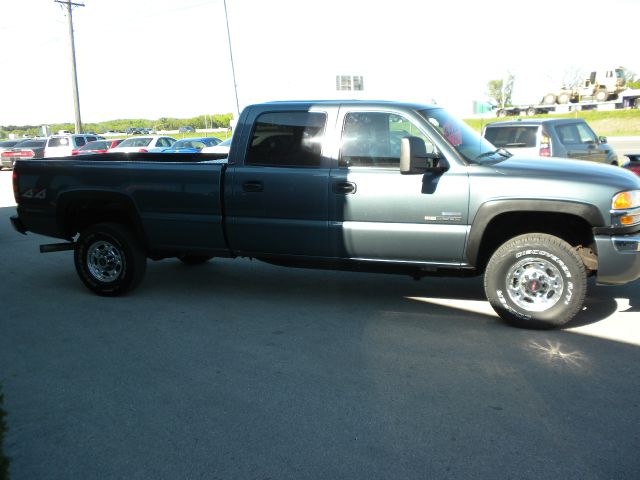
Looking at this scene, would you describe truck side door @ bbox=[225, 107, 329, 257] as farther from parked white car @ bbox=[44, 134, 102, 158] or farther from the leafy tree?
parked white car @ bbox=[44, 134, 102, 158]

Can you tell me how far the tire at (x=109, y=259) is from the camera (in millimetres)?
6219

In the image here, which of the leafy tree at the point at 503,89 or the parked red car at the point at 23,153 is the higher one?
the leafy tree at the point at 503,89

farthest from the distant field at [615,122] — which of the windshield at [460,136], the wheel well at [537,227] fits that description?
the wheel well at [537,227]

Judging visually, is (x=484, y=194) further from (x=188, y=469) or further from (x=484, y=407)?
(x=188, y=469)

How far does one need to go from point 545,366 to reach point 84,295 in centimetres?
483

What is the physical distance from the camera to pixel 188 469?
3.08m

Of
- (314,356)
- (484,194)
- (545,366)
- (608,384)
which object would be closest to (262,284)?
(314,356)

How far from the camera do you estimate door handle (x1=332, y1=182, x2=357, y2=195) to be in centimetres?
529

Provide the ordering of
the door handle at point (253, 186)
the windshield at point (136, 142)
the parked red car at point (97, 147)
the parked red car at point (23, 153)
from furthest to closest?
the parked red car at point (23, 153), the windshield at point (136, 142), the parked red car at point (97, 147), the door handle at point (253, 186)

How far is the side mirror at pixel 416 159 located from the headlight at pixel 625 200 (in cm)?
136

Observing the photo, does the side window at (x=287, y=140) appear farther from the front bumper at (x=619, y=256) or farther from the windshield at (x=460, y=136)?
the front bumper at (x=619, y=256)

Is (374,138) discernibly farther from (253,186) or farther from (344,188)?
(253,186)

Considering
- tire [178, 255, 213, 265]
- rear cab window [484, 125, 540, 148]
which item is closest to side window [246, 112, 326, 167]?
tire [178, 255, 213, 265]

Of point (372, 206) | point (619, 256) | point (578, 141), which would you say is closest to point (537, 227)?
point (619, 256)
